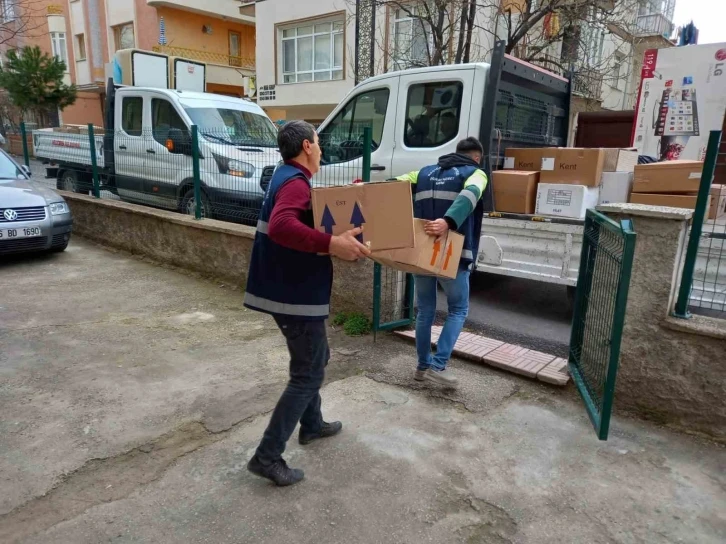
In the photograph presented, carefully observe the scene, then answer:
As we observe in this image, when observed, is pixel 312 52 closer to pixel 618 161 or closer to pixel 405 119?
pixel 405 119

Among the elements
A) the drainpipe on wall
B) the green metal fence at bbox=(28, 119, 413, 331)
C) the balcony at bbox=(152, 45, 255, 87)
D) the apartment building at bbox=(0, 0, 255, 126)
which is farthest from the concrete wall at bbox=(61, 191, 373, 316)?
the drainpipe on wall

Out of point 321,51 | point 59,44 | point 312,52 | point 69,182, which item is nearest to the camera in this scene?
point 69,182

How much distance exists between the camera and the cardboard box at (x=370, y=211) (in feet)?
7.79

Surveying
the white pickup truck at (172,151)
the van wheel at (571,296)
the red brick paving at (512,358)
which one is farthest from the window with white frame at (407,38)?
the red brick paving at (512,358)

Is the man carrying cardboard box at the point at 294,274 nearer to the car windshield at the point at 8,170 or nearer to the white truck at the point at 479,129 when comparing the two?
the white truck at the point at 479,129

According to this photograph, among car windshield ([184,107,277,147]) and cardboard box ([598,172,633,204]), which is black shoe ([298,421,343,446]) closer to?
cardboard box ([598,172,633,204])

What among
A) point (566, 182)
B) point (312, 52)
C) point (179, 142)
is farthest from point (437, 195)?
point (312, 52)

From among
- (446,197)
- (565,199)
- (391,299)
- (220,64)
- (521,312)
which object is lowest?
(521,312)

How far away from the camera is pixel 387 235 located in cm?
254

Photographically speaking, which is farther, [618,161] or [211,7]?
[211,7]

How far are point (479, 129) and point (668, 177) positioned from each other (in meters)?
1.72

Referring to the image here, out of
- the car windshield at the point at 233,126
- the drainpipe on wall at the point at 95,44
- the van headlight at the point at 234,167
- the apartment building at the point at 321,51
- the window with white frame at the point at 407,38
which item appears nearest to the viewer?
the van headlight at the point at 234,167

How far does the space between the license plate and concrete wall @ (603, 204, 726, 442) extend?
21.3ft

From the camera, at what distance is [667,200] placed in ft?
14.9
